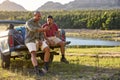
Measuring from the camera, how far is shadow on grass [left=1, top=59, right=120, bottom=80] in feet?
33.0

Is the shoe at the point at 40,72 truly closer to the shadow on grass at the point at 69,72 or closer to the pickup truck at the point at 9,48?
the shadow on grass at the point at 69,72

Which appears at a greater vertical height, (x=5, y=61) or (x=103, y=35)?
(x=5, y=61)

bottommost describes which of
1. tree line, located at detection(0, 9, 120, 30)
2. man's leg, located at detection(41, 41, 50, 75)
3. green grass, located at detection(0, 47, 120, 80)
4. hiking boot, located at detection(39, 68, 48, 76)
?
tree line, located at detection(0, 9, 120, 30)

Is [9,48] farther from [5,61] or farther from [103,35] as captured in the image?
[103,35]

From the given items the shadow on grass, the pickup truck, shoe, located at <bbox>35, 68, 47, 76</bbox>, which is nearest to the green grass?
the shadow on grass

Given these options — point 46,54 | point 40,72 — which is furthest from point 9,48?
point 40,72

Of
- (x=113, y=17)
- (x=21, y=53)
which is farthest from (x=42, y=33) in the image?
(x=113, y=17)

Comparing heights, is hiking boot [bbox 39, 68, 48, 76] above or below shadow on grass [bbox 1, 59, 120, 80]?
above

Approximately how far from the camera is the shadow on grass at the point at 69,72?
396 inches

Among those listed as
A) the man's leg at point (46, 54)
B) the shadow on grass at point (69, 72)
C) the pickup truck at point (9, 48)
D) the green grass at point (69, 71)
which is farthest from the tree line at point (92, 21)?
the man's leg at point (46, 54)

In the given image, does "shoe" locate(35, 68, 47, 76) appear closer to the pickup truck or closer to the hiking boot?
the hiking boot

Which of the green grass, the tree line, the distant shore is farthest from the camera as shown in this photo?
the tree line

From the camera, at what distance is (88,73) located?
10.8 metres

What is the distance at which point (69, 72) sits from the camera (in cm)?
1100
